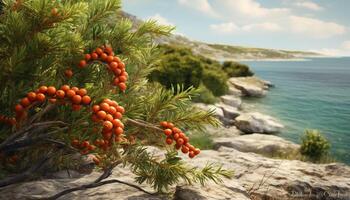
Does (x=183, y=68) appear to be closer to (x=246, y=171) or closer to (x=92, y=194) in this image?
(x=246, y=171)

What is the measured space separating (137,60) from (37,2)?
1.72 meters

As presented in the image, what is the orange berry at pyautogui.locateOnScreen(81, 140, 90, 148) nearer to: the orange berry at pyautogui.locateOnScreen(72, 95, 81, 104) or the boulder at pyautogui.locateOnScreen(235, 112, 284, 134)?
the orange berry at pyautogui.locateOnScreen(72, 95, 81, 104)

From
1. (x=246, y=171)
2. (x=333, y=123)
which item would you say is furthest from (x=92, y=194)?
(x=333, y=123)

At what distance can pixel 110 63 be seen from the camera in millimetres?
3566

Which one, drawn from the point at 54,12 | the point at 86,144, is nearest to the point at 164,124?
the point at 86,144

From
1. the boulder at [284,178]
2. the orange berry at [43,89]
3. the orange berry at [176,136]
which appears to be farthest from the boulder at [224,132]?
the orange berry at [43,89]

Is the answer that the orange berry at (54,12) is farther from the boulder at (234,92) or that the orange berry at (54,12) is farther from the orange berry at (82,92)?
the boulder at (234,92)

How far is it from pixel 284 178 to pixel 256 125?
566 inches

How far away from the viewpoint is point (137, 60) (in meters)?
4.71

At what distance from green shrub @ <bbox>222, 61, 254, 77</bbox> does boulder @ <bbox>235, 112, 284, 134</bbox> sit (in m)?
25.1

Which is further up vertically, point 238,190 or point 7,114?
point 7,114

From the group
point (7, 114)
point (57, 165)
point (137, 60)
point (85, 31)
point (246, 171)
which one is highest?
point (85, 31)

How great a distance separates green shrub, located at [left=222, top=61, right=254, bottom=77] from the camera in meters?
46.5

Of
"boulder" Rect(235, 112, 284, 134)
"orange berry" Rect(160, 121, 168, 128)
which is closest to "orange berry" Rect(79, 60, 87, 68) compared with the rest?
"orange berry" Rect(160, 121, 168, 128)
